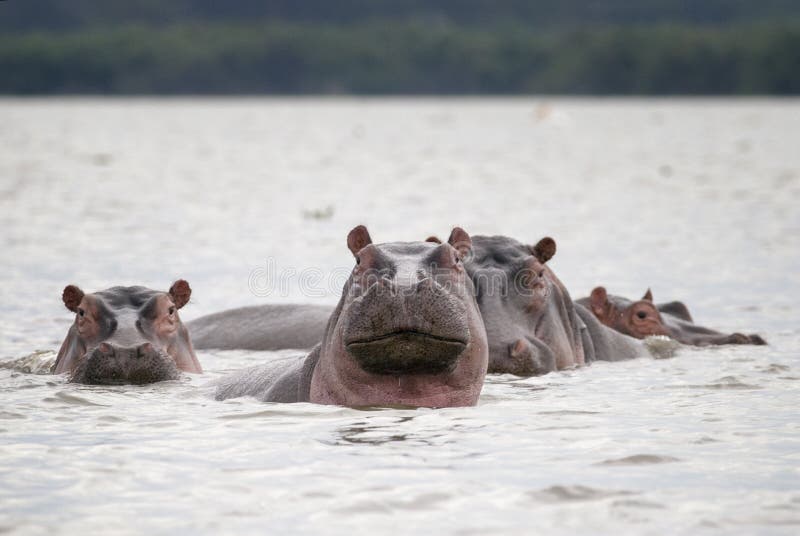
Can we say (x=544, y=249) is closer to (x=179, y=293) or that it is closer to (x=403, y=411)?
(x=179, y=293)

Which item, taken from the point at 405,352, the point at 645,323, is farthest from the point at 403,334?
the point at 645,323

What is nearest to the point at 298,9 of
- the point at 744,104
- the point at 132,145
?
the point at 744,104

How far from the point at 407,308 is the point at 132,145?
159 feet

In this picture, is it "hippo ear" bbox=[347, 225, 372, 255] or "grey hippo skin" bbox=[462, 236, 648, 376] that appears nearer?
"hippo ear" bbox=[347, 225, 372, 255]

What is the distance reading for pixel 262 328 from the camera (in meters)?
11.8

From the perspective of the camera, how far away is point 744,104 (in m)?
113

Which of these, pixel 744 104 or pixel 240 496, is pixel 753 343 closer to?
pixel 240 496

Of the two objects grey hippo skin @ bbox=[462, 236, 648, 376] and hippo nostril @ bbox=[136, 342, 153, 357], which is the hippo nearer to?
grey hippo skin @ bbox=[462, 236, 648, 376]

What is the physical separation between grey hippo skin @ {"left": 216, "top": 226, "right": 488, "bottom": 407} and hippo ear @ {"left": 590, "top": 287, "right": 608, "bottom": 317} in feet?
12.7

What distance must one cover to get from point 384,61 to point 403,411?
117130 millimetres

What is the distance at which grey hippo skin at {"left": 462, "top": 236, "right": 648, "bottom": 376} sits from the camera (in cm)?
909

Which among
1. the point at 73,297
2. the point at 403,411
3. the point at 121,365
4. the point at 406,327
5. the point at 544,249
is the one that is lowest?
the point at 403,411

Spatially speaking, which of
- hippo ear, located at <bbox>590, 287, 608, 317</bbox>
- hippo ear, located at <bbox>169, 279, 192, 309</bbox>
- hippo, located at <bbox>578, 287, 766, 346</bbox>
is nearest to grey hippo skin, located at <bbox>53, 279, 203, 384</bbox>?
hippo ear, located at <bbox>169, 279, 192, 309</bbox>

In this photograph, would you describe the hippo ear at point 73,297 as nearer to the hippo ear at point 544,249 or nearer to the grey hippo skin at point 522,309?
the grey hippo skin at point 522,309
